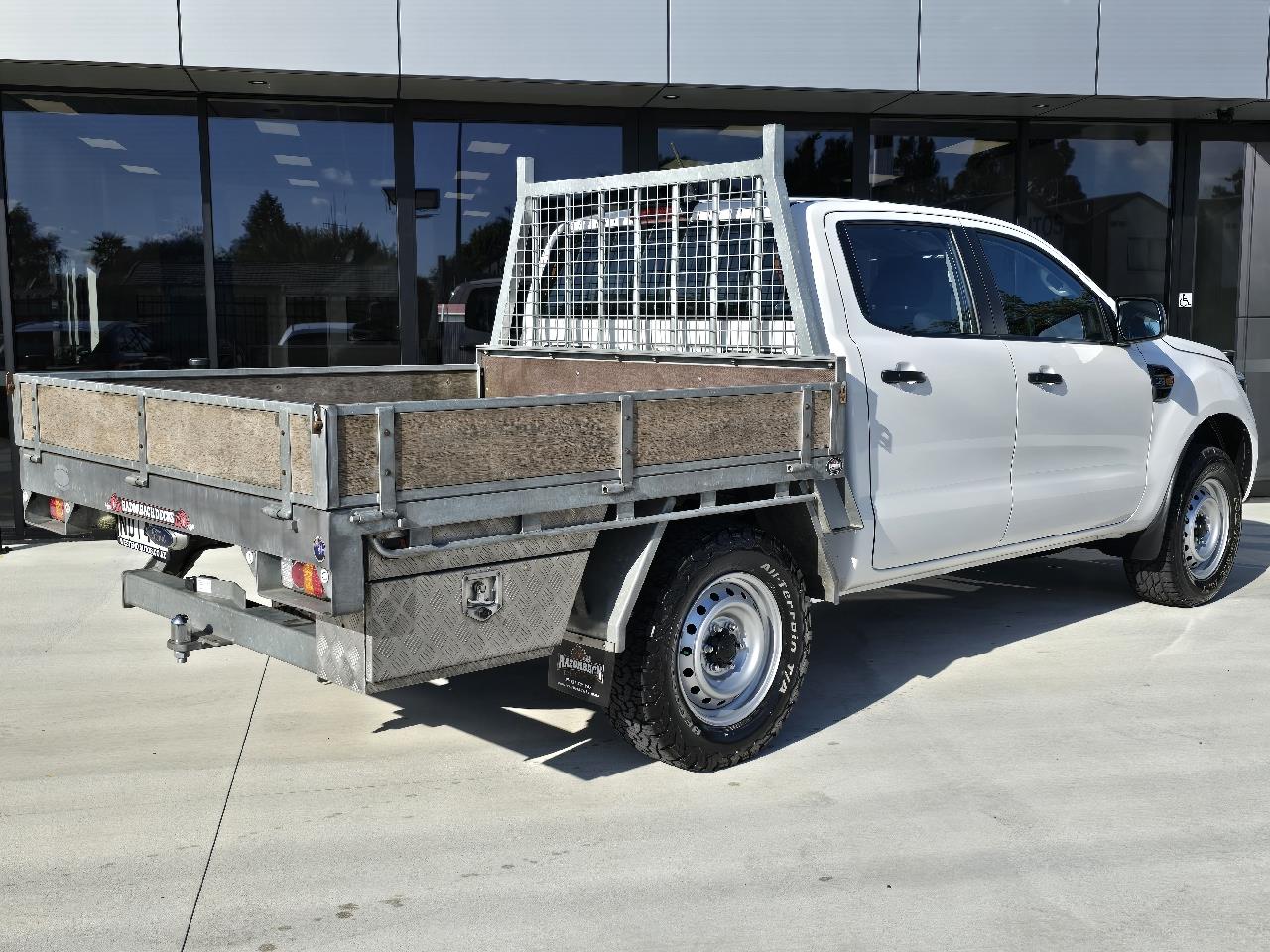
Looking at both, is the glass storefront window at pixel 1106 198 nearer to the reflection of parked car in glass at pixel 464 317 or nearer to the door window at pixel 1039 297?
the reflection of parked car in glass at pixel 464 317

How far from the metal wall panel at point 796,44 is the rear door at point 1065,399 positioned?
12.7 feet

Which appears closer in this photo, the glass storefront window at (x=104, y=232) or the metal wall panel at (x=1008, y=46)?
the glass storefront window at (x=104, y=232)

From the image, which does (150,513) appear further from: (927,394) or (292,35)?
(292,35)

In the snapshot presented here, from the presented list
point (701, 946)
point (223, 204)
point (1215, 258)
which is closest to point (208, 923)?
point (701, 946)

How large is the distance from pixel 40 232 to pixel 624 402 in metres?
7.02

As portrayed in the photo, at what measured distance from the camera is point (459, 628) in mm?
3713

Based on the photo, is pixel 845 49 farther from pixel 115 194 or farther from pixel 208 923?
pixel 208 923

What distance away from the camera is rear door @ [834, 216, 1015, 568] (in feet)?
16.4

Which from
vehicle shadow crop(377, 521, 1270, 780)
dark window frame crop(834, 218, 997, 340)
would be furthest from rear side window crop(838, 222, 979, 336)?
vehicle shadow crop(377, 521, 1270, 780)

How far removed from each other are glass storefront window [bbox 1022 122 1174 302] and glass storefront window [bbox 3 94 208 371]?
7.13m

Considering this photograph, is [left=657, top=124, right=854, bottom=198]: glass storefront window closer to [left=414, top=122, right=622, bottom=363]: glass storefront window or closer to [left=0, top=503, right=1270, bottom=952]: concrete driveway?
[left=414, top=122, right=622, bottom=363]: glass storefront window

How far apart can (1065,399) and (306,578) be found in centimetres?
384

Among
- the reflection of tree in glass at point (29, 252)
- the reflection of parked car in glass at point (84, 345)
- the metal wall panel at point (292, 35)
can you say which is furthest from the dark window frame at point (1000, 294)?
the reflection of tree in glass at point (29, 252)

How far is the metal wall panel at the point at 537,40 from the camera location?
866 cm
